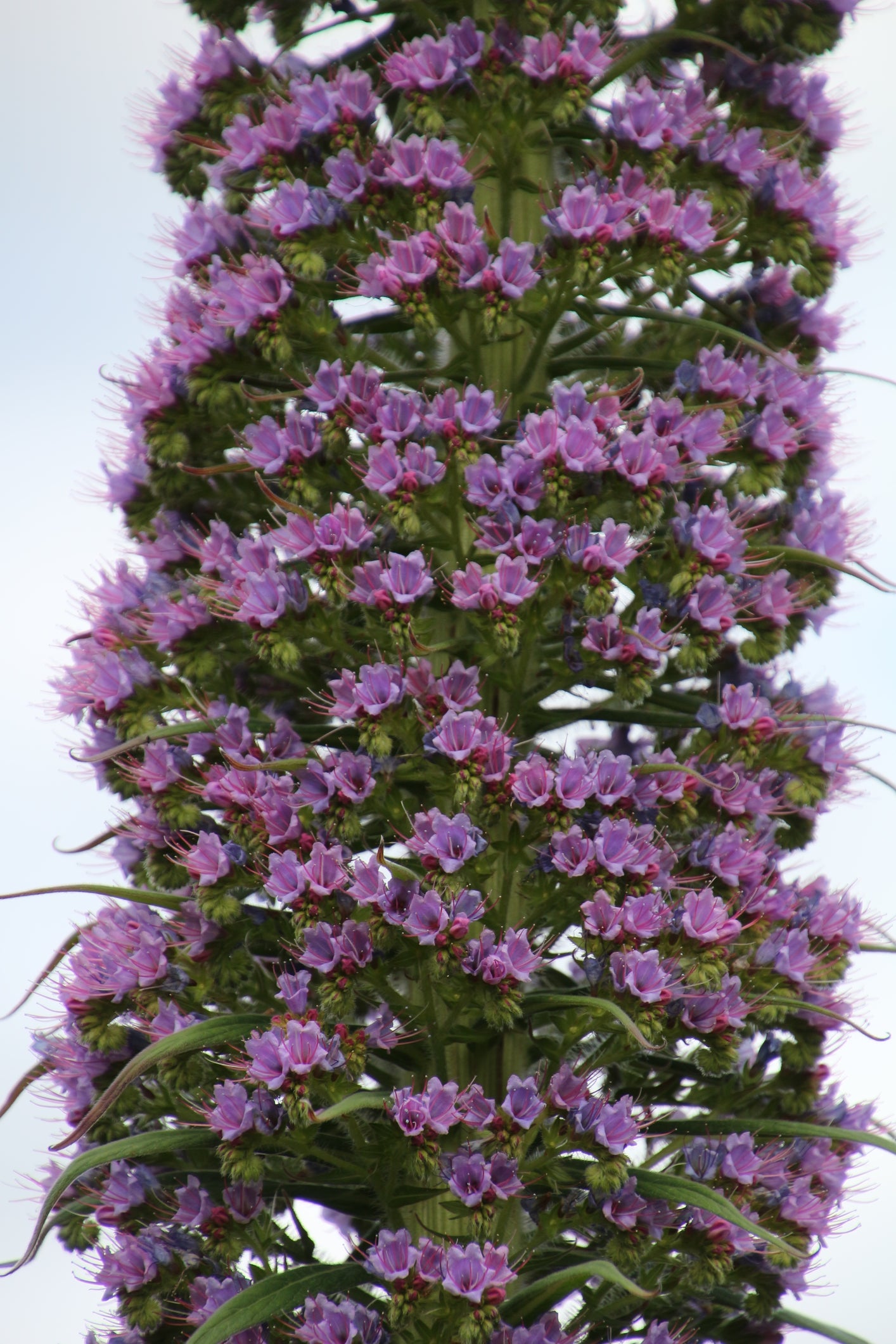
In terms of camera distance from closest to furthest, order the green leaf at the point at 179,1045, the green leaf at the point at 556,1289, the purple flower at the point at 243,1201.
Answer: the green leaf at the point at 556,1289 < the green leaf at the point at 179,1045 < the purple flower at the point at 243,1201

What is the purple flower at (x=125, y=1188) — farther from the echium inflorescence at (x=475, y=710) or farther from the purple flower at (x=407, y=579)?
the purple flower at (x=407, y=579)

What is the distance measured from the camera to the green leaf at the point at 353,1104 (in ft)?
24.2

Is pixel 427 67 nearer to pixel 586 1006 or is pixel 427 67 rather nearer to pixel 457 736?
pixel 457 736

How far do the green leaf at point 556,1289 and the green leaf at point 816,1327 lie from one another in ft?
3.93

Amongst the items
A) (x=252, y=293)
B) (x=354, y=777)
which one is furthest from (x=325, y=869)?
(x=252, y=293)

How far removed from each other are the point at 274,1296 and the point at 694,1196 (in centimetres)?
194

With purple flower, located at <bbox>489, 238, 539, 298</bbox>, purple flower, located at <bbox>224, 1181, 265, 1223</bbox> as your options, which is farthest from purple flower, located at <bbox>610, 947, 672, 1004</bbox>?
purple flower, located at <bbox>489, 238, 539, 298</bbox>

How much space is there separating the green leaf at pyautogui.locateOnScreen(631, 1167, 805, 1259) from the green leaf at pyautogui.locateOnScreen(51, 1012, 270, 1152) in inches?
75.3

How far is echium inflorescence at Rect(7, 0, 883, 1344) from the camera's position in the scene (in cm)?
791

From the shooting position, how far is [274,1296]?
7.75 meters

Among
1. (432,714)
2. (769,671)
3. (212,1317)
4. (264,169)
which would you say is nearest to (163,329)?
(264,169)

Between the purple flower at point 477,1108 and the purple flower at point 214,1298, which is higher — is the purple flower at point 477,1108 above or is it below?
above

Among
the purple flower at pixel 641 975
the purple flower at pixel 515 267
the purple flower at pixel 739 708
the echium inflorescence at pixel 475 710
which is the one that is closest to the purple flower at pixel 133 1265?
the echium inflorescence at pixel 475 710

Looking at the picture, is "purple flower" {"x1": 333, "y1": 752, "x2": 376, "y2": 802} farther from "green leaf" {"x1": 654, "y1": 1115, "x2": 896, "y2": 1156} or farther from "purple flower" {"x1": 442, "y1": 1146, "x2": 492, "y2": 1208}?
"green leaf" {"x1": 654, "y1": 1115, "x2": 896, "y2": 1156}
